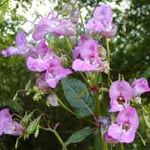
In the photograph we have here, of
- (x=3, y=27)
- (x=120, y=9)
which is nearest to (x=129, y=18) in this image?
(x=120, y=9)

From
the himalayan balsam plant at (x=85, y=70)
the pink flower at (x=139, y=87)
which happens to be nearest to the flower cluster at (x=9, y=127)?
the himalayan balsam plant at (x=85, y=70)

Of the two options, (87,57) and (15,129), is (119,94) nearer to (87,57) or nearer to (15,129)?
(87,57)

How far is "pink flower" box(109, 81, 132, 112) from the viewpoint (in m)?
0.92

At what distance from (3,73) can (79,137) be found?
3223 mm

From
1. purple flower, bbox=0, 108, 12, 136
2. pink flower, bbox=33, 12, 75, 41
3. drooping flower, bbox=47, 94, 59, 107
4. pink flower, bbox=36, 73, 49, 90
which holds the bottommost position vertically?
purple flower, bbox=0, 108, 12, 136

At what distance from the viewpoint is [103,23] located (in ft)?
3.14

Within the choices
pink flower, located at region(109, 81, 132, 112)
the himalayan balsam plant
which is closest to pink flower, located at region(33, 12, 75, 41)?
the himalayan balsam plant

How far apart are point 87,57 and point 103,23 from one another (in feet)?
0.22

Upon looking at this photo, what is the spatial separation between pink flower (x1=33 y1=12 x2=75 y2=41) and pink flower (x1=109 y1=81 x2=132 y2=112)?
12 centimetres

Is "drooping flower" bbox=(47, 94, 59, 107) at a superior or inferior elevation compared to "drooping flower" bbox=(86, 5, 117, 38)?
inferior

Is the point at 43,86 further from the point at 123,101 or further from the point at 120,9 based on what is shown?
the point at 120,9

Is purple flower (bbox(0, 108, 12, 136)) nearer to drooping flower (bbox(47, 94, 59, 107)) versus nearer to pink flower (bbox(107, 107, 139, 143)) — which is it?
drooping flower (bbox(47, 94, 59, 107))

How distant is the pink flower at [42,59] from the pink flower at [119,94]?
0.34ft

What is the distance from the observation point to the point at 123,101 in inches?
36.6
